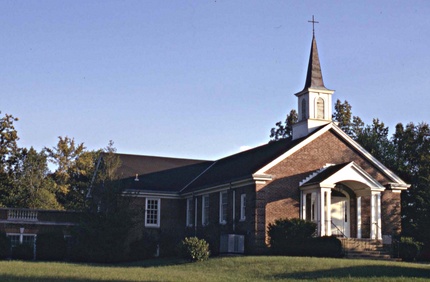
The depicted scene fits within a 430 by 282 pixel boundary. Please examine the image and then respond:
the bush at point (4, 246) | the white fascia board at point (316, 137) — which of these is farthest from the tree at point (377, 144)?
the bush at point (4, 246)

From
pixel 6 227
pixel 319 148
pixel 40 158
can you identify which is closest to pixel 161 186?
pixel 6 227

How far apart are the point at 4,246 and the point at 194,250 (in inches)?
576

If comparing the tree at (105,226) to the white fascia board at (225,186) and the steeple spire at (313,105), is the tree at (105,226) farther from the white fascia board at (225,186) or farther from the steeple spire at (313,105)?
the steeple spire at (313,105)

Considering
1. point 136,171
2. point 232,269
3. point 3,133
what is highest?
point 3,133

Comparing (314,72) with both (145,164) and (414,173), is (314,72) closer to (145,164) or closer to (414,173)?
(414,173)

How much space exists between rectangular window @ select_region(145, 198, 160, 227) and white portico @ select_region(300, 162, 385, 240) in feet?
46.3

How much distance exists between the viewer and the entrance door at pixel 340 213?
45031 mm

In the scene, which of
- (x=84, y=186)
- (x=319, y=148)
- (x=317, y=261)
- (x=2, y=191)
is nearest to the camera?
(x=317, y=261)

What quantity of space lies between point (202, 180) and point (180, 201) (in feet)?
8.81

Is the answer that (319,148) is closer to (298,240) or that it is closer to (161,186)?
(298,240)

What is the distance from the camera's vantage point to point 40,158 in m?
76.8

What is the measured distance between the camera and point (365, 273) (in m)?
30.6

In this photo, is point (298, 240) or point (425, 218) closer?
point (298, 240)

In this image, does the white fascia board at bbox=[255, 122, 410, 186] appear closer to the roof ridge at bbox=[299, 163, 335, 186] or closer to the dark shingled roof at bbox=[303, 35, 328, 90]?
the roof ridge at bbox=[299, 163, 335, 186]
